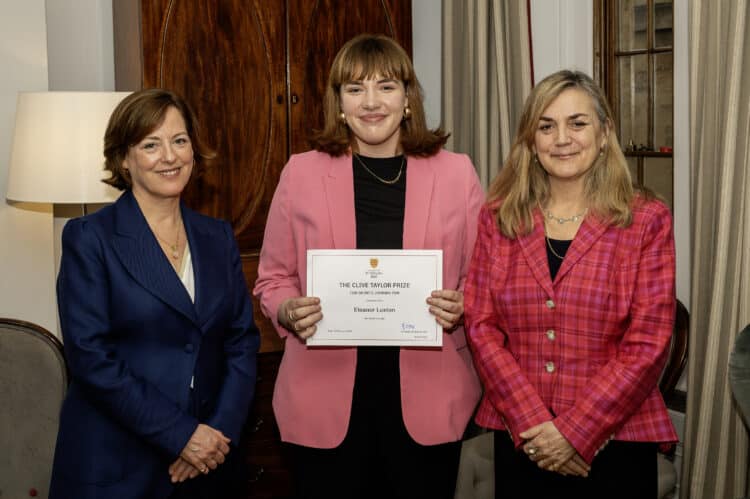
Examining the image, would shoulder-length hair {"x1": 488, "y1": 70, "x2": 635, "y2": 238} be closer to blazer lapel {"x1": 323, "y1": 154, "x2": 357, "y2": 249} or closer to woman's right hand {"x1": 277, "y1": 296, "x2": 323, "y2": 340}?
blazer lapel {"x1": 323, "y1": 154, "x2": 357, "y2": 249}

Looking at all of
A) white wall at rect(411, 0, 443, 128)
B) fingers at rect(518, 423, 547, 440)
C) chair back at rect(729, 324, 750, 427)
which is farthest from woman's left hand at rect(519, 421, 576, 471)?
white wall at rect(411, 0, 443, 128)

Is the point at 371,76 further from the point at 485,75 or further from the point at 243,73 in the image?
the point at 485,75

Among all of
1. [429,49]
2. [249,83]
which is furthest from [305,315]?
[429,49]

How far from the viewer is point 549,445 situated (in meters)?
2.11

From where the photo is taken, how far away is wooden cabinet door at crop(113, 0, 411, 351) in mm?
3533

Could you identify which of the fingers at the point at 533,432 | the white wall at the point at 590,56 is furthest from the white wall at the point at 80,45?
the fingers at the point at 533,432

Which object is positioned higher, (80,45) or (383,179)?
(80,45)

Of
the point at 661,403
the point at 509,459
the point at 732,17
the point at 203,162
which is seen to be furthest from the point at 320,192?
the point at 732,17

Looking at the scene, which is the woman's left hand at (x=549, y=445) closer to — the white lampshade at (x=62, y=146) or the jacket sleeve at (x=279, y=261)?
the jacket sleeve at (x=279, y=261)

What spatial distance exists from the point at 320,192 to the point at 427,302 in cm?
40

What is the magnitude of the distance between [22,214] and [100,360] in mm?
1686

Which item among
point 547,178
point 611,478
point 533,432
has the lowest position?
point 611,478

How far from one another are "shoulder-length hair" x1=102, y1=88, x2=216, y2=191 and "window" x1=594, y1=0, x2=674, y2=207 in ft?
6.47

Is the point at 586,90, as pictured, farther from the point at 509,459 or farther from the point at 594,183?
the point at 509,459
